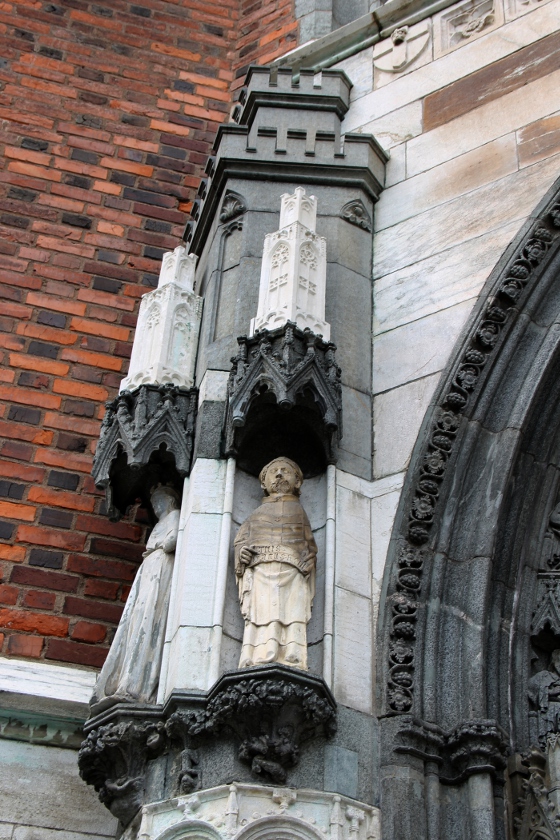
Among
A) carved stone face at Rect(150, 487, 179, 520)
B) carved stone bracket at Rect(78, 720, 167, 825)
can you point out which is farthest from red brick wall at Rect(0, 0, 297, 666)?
carved stone bracket at Rect(78, 720, 167, 825)

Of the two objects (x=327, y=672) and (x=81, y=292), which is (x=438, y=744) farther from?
(x=81, y=292)

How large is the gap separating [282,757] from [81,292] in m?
4.41

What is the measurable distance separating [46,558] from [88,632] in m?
0.54

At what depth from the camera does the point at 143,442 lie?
268 inches

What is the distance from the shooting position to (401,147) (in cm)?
843

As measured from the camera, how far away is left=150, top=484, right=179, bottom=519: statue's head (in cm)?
692

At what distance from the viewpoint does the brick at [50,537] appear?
7773 millimetres

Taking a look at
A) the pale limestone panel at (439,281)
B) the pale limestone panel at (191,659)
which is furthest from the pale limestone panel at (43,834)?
the pale limestone panel at (439,281)

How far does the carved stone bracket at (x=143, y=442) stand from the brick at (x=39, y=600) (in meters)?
0.77

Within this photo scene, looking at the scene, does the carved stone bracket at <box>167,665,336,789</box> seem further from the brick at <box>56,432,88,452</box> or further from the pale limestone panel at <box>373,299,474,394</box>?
the brick at <box>56,432,88,452</box>

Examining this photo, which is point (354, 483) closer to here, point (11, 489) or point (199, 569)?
point (199, 569)

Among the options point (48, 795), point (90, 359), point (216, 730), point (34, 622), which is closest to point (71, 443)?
point (90, 359)

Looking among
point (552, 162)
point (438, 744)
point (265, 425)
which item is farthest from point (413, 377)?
point (438, 744)

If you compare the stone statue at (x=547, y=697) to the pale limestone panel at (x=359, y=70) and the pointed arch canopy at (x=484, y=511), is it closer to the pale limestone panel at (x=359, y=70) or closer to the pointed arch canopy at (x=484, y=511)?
the pointed arch canopy at (x=484, y=511)
